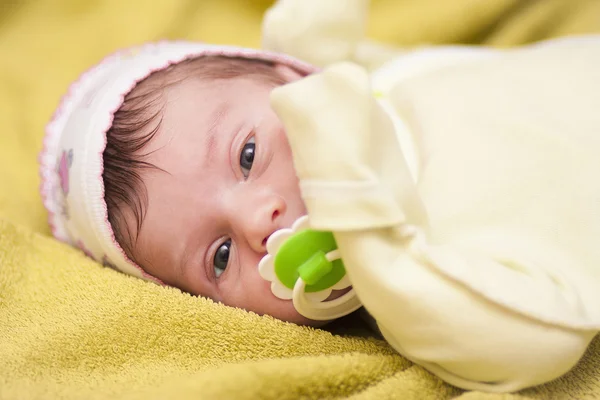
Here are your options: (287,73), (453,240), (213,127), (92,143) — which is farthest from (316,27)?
(453,240)

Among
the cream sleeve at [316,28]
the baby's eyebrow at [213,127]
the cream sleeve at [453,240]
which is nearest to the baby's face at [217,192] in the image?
the baby's eyebrow at [213,127]

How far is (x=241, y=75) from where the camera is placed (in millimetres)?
1059

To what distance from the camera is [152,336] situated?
87 cm

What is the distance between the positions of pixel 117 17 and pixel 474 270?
1350mm

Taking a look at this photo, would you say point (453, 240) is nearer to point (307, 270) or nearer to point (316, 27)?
point (307, 270)

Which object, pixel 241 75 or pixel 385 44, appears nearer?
pixel 241 75

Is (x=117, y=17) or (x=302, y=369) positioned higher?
(x=117, y=17)

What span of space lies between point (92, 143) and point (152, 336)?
1.18ft

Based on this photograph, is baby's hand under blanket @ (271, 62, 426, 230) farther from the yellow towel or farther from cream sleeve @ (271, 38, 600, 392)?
the yellow towel

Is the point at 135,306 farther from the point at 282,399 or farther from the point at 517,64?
the point at 517,64

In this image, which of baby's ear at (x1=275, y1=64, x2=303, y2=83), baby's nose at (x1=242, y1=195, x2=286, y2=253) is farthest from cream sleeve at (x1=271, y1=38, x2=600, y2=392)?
baby's ear at (x1=275, y1=64, x2=303, y2=83)

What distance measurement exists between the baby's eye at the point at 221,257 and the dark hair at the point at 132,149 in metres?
0.14

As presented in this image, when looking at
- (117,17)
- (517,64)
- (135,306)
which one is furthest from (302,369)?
(117,17)

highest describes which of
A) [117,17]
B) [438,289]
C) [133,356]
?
[117,17]
